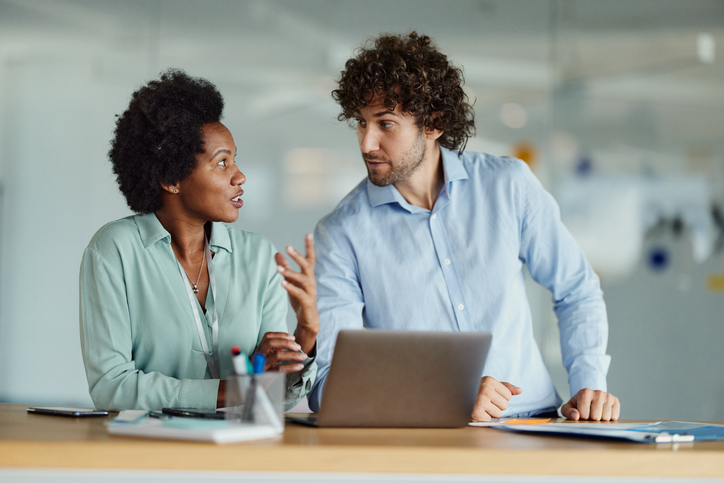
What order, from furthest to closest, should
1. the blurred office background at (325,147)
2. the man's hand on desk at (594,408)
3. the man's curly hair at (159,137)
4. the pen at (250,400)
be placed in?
the blurred office background at (325,147)
the man's curly hair at (159,137)
the man's hand on desk at (594,408)
the pen at (250,400)

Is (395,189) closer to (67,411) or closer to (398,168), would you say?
(398,168)

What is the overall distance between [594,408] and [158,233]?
4.08 feet

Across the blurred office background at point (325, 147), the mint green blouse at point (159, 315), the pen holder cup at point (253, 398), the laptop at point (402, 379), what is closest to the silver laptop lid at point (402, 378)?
the laptop at point (402, 379)

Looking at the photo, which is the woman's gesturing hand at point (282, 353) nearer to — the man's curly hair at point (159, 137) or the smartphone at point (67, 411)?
the smartphone at point (67, 411)

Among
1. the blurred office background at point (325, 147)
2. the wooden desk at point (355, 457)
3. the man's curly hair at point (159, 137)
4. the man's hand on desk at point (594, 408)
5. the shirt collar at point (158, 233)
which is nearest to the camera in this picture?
the wooden desk at point (355, 457)

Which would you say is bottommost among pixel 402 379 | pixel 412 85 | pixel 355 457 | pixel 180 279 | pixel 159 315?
pixel 355 457

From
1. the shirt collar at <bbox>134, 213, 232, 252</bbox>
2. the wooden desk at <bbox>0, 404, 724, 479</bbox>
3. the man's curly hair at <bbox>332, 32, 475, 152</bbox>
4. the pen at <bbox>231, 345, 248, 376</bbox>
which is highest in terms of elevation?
the man's curly hair at <bbox>332, 32, 475, 152</bbox>

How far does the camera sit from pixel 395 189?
223cm

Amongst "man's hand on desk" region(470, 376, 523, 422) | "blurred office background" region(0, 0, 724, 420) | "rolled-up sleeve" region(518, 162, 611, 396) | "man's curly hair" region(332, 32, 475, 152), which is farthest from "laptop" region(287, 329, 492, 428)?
"blurred office background" region(0, 0, 724, 420)

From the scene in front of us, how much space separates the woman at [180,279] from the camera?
1.63m

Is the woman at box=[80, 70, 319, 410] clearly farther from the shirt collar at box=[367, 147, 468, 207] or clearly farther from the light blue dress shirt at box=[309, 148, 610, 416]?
the shirt collar at box=[367, 147, 468, 207]

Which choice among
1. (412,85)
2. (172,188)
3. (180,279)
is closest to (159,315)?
(180,279)

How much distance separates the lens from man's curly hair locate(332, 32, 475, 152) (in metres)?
2.30

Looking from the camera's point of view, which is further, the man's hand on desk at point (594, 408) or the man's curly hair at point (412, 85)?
the man's curly hair at point (412, 85)
